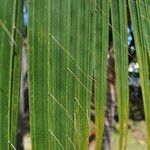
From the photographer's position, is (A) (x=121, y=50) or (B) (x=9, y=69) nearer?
(B) (x=9, y=69)

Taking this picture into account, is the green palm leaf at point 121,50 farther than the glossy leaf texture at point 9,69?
Yes

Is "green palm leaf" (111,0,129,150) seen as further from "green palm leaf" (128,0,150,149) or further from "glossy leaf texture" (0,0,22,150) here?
"glossy leaf texture" (0,0,22,150)

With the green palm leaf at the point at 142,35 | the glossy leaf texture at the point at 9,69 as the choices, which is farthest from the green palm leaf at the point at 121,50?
the glossy leaf texture at the point at 9,69

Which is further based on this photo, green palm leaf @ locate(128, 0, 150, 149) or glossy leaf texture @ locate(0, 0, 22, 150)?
green palm leaf @ locate(128, 0, 150, 149)

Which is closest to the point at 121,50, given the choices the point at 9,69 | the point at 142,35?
the point at 142,35

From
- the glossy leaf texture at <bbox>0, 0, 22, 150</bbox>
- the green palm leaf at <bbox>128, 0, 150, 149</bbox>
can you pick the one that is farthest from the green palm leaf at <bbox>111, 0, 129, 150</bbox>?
the glossy leaf texture at <bbox>0, 0, 22, 150</bbox>

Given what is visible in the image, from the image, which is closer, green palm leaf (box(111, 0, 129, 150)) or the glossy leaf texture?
the glossy leaf texture

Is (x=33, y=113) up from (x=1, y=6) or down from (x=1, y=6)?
down

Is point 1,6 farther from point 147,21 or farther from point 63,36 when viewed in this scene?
point 147,21

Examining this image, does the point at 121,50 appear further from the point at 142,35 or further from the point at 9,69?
the point at 9,69

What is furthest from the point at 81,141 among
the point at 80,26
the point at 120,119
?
the point at 80,26

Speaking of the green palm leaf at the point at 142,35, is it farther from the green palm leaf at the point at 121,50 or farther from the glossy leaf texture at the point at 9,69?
the glossy leaf texture at the point at 9,69
